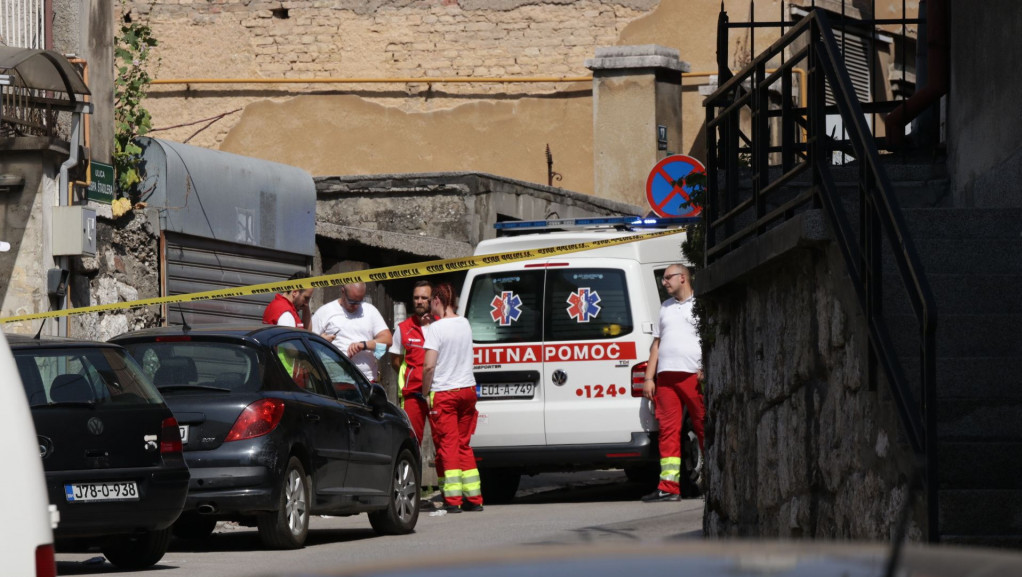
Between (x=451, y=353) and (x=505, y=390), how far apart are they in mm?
1016

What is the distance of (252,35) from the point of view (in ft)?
99.1

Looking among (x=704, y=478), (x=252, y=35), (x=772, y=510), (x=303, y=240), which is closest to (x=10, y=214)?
(x=303, y=240)

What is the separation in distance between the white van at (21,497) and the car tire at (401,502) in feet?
22.9

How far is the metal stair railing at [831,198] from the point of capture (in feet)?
20.2

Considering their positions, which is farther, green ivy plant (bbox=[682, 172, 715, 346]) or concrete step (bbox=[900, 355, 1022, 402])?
green ivy plant (bbox=[682, 172, 715, 346])

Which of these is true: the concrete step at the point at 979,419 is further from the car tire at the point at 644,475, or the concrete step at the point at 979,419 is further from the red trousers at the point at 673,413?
the car tire at the point at 644,475

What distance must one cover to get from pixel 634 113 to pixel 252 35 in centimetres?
767

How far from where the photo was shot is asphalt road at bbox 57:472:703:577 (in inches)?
401

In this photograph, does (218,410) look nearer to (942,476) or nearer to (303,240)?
(942,476)

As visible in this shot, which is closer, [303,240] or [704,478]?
[704,478]

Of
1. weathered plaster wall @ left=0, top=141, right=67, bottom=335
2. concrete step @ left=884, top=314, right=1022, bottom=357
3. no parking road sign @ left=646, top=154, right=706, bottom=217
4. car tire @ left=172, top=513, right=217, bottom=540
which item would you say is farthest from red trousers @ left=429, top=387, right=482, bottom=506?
concrete step @ left=884, top=314, right=1022, bottom=357

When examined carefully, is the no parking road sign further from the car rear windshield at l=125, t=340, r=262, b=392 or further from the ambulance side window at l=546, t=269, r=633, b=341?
the car rear windshield at l=125, t=340, r=262, b=392

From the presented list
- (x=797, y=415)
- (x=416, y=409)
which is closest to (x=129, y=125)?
(x=416, y=409)

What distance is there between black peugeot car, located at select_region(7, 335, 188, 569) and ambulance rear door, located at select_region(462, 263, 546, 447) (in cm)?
456
